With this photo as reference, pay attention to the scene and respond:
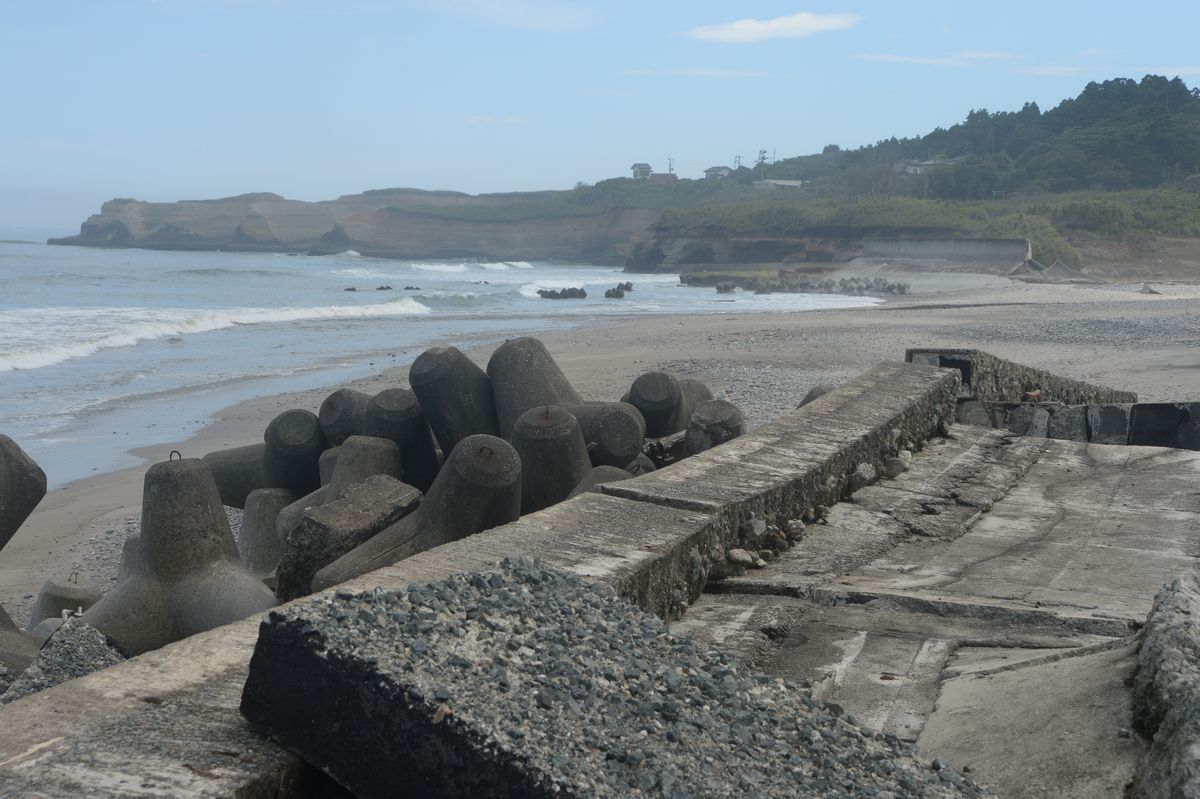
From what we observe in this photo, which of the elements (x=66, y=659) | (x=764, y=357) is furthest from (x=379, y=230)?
(x=66, y=659)

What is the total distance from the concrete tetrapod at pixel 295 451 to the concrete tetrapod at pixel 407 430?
45cm

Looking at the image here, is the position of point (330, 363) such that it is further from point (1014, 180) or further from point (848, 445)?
point (1014, 180)

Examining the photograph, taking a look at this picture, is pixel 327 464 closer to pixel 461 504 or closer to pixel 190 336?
pixel 461 504

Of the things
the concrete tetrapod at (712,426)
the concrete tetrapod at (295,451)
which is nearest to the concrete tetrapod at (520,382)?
the concrete tetrapod at (712,426)

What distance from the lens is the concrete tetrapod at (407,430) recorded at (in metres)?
6.87

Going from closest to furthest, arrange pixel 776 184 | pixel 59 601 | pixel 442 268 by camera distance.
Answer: pixel 59 601
pixel 442 268
pixel 776 184

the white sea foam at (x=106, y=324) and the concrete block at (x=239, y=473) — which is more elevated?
the concrete block at (x=239, y=473)

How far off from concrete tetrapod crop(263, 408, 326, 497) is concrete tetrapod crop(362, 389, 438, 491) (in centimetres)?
45

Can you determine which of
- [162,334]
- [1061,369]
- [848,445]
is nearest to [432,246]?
[162,334]

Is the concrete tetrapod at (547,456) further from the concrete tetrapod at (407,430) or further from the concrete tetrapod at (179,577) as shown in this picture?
the concrete tetrapod at (179,577)

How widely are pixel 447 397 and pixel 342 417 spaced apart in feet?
2.51

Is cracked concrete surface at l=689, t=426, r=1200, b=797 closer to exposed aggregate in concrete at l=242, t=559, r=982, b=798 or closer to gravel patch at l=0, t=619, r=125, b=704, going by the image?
exposed aggregate in concrete at l=242, t=559, r=982, b=798

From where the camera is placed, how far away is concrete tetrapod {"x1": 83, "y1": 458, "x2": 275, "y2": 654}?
4.89 meters

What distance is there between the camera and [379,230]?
11362cm
